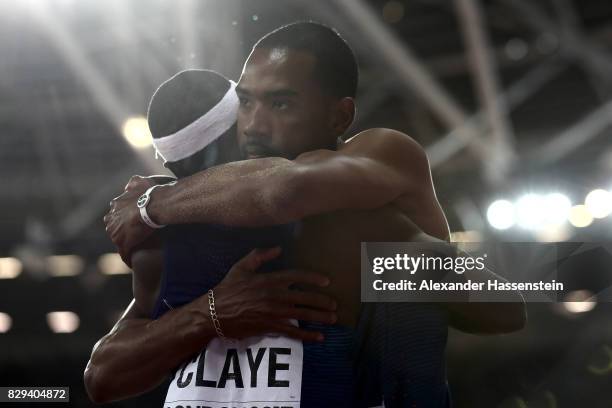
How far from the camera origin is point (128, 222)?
1588 millimetres

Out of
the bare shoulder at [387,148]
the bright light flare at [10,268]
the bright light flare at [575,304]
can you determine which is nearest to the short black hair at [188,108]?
the bare shoulder at [387,148]

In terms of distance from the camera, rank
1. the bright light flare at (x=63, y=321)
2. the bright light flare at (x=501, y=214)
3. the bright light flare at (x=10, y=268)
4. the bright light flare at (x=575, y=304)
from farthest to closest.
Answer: the bright light flare at (x=10, y=268) → the bright light flare at (x=63, y=321) → the bright light flare at (x=575, y=304) → the bright light flare at (x=501, y=214)

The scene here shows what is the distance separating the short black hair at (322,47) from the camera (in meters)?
1.63

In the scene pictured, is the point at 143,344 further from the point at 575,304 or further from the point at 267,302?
the point at 575,304

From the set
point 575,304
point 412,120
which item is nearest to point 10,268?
point 412,120

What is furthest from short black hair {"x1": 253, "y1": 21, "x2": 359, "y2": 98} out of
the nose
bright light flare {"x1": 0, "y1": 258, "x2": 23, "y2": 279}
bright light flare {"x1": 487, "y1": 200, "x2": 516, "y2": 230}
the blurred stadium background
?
bright light flare {"x1": 0, "y1": 258, "x2": 23, "y2": 279}

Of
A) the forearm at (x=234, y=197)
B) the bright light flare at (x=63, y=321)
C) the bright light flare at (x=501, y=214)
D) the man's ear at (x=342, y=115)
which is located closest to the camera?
the forearm at (x=234, y=197)

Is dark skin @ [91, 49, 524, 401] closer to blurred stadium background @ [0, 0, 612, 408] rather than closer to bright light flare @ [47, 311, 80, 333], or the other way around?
blurred stadium background @ [0, 0, 612, 408]

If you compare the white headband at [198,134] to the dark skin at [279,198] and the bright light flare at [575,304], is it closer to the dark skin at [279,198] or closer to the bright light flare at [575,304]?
the dark skin at [279,198]

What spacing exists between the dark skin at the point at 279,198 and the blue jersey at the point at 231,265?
3cm

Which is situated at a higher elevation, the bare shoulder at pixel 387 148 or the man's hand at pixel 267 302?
the bare shoulder at pixel 387 148

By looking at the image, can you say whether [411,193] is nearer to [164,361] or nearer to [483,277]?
[483,277]

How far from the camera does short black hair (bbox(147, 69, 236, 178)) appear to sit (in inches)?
61.4

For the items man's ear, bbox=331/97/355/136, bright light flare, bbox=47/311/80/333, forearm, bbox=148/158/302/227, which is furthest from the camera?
bright light flare, bbox=47/311/80/333
